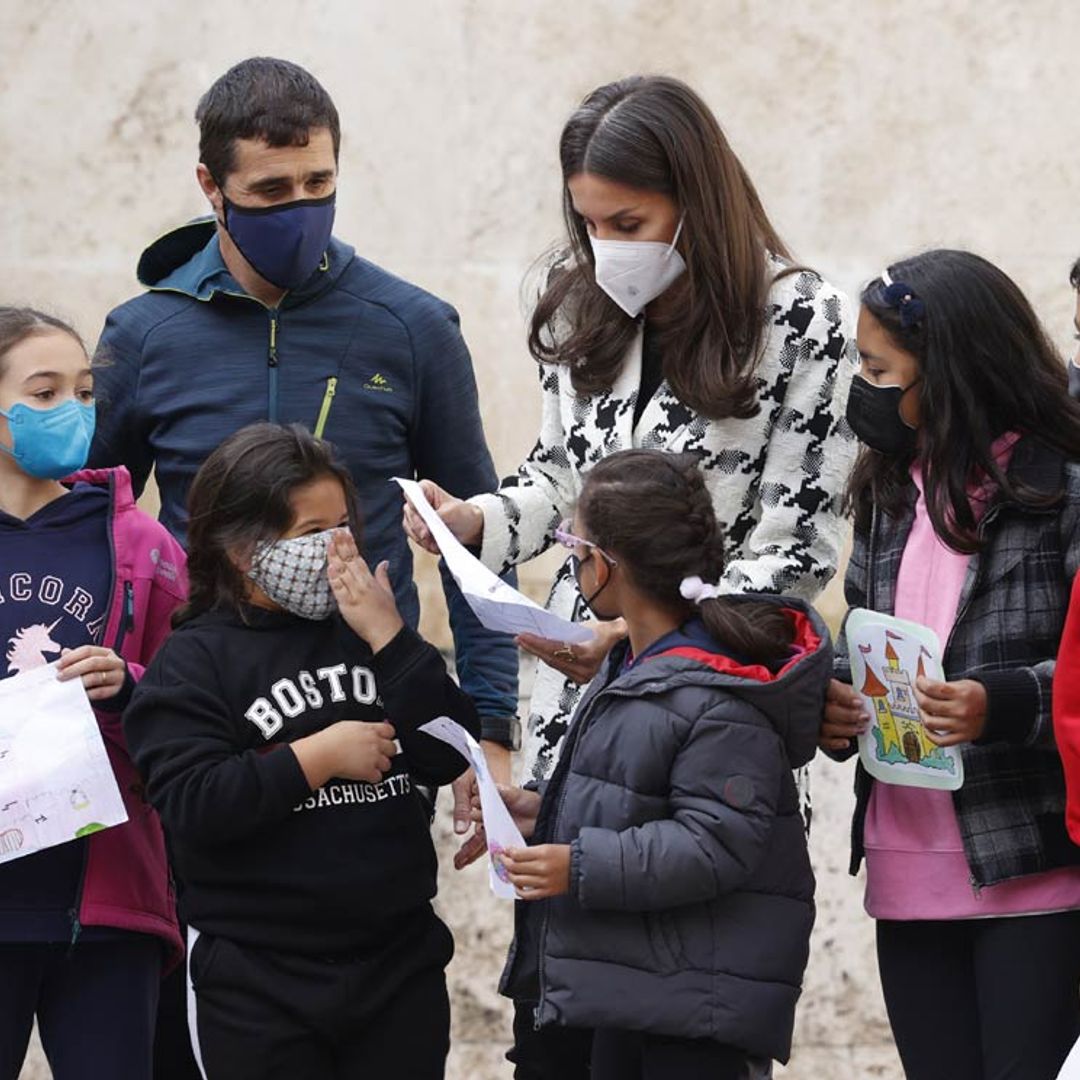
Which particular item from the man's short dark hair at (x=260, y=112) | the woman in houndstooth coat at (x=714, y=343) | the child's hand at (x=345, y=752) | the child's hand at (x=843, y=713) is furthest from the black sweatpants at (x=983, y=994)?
the man's short dark hair at (x=260, y=112)

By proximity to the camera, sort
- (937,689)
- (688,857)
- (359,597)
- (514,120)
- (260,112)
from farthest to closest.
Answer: (514,120) → (260,112) → (359,597) → (937,689) → (688,857)

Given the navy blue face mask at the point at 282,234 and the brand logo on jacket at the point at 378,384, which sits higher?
the navy blue face mask at the point at 282,234

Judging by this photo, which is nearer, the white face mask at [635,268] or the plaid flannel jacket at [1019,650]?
the plaid flannel jacket at [1019,650]

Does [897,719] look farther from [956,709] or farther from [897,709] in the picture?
[956,709]

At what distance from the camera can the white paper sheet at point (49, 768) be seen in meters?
3.65

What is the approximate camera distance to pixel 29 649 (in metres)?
3.77

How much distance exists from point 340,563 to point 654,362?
2.13 feet

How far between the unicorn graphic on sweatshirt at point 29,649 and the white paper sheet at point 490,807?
0.66 metres

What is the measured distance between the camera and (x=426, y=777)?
3.72 metres

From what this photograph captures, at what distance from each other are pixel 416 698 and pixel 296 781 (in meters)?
0.23

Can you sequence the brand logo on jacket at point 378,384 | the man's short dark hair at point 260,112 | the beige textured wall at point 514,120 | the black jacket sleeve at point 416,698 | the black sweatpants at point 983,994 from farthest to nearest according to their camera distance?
the beige textured wall at point 514,120, the brand logo on jacket at point 378,384, the man's short dark hair at point 260,112, the black jacket sleeve at point 416,698, the black sweatpants at point 983,994

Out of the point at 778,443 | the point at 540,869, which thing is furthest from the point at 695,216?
the point at 540,869

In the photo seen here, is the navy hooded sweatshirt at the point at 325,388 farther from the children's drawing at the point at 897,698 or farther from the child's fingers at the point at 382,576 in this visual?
the children's drawing at the point at 897,698

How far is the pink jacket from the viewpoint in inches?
148
